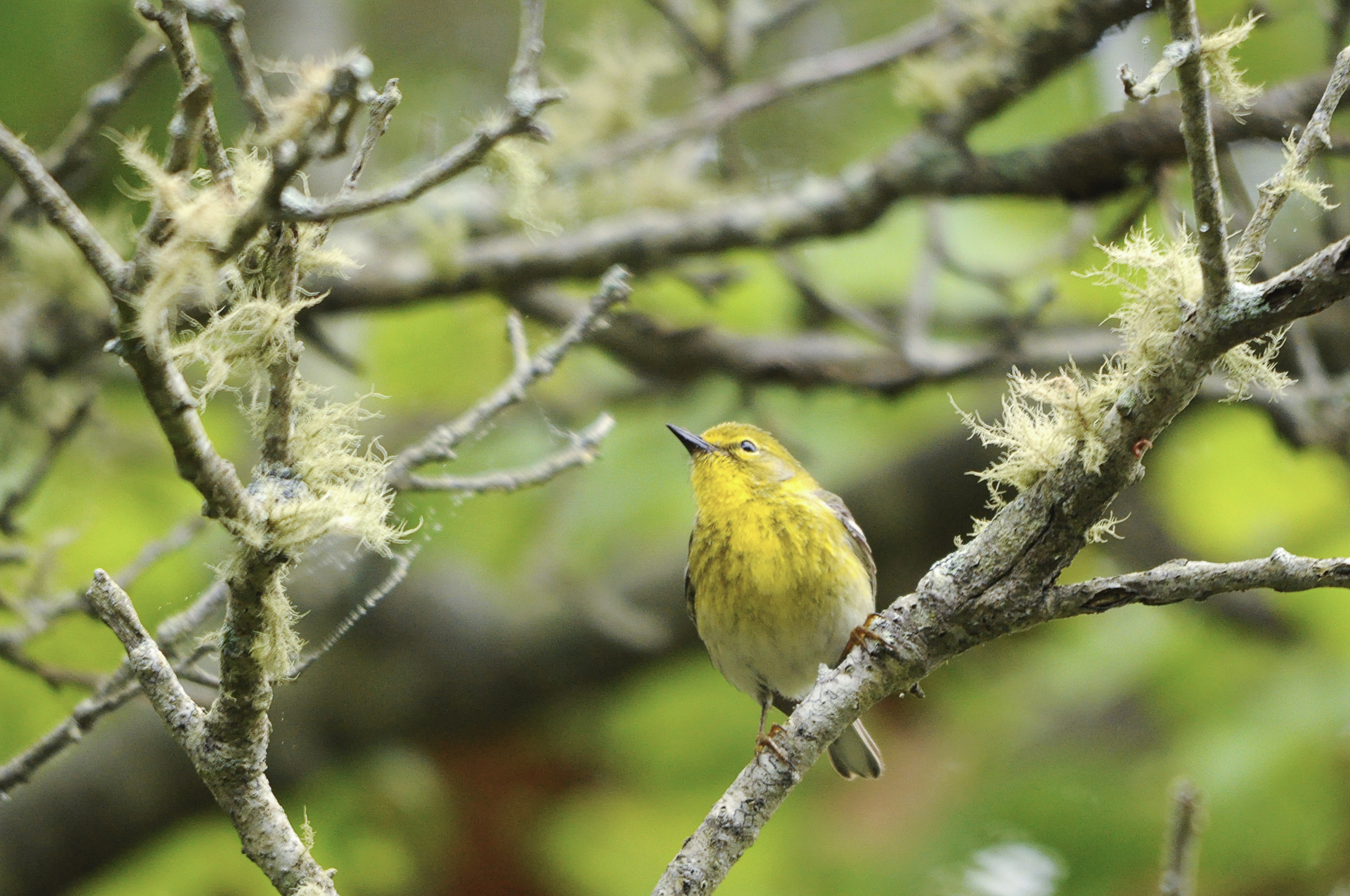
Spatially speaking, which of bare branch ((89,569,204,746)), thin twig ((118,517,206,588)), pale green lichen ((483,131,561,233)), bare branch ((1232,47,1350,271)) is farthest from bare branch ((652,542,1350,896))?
thin twig ((118,517,206,588))

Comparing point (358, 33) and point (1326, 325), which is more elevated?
point (358, 33)

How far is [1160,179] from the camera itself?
3.82 meters

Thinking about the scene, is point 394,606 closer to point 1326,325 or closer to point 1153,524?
point 1153,524

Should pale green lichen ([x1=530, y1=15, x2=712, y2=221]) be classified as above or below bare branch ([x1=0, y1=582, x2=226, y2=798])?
above

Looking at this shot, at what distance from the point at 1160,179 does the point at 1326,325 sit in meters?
2.17

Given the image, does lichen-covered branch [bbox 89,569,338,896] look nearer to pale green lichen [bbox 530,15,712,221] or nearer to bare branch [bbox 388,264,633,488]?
bare branch [bbox 388,264,633,488]

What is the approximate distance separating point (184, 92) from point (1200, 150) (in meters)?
1.35

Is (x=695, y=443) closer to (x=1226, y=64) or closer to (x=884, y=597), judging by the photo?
(x=884, y=597)

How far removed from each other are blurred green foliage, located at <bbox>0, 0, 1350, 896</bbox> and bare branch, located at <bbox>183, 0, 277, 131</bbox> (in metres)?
2.77

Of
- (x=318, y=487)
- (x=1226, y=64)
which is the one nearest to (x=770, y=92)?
(x=1226, y=64)

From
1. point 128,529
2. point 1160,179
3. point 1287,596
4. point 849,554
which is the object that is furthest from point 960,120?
point 128,529

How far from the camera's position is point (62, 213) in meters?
1.40

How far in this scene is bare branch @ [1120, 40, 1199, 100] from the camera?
1.50 m

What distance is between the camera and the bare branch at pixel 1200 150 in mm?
1549
